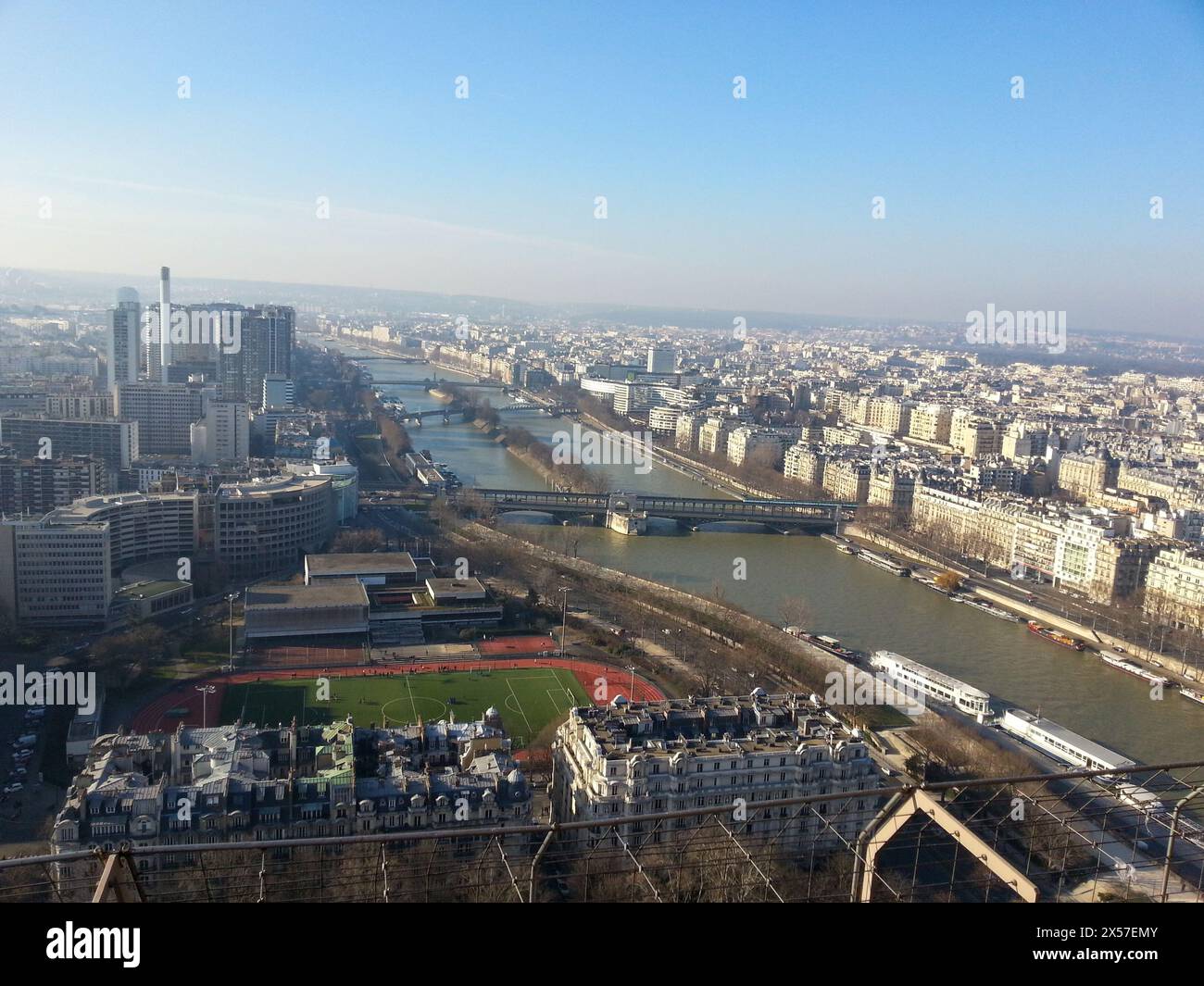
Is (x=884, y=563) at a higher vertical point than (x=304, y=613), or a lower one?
lower

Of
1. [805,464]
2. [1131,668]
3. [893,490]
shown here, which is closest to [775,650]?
[1131,668]

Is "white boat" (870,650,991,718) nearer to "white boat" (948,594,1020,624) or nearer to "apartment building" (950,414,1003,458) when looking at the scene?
"white boat" (948,594,1020,624)

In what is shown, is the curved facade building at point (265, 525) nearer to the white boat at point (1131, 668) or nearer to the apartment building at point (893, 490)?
the white boat at point (1131, 668)

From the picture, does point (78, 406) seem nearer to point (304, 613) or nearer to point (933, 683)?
point (304, 613)

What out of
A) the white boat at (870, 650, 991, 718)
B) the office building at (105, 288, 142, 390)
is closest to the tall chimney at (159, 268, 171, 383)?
the office building at (105, 288, 142, 390)

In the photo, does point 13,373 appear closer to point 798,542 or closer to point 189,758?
point 798,542

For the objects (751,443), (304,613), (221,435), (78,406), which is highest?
(78,406)
